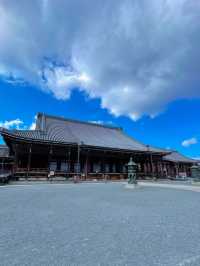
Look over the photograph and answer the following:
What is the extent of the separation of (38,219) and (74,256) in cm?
200

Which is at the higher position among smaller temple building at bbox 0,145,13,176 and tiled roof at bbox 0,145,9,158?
tiled roof at bbox 0,145,9,158

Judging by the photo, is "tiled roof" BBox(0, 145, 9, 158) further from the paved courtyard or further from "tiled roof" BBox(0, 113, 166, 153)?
the paved courtyard

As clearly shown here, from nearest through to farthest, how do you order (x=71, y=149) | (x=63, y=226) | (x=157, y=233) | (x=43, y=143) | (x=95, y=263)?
(x=95, y=263) < (x=157, y=233) < (x=63, y=226) < (x=43, y=143) < (x=71, y=149)

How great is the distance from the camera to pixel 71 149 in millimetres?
18469

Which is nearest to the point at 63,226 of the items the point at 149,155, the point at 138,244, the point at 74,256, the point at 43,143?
the point at 74,256

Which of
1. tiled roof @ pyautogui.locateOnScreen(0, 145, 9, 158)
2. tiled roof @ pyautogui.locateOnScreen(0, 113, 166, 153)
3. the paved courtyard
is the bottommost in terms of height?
the paved courtyard

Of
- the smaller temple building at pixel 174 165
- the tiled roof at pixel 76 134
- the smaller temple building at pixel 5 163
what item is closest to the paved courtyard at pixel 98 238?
the tiled roof at pixel 76 134

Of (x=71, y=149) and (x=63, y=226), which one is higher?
(x=71, y=149)

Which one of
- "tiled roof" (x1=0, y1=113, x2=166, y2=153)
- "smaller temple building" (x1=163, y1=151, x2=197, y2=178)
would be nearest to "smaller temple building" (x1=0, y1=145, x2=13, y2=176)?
"tiled roof" (x1=0, y1=113, x2=166, y2=153)

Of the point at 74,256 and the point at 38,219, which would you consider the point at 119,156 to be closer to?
→ the point at 38,219

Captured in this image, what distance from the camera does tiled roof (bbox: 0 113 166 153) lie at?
1673 centimetres

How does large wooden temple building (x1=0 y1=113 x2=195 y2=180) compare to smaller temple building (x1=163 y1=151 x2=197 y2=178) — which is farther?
smaller temple building (x1=163 y1=151 x2=197 y2=178)

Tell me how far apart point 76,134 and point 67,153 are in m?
3.28

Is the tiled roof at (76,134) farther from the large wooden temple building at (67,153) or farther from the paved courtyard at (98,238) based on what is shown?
the paved courtyard at (98,238)
